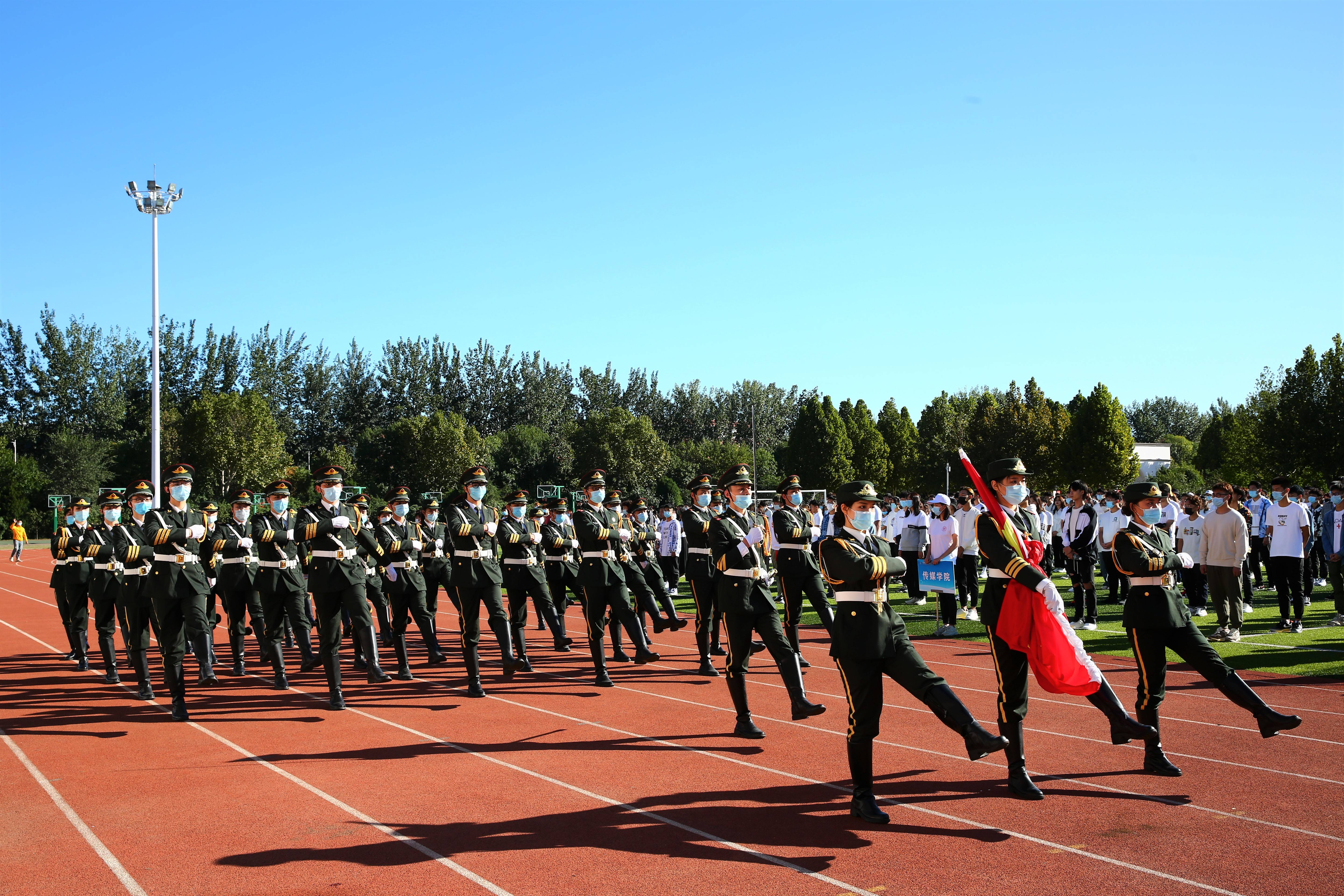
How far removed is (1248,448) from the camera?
5238cm

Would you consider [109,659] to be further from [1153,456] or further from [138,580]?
[1153,456]

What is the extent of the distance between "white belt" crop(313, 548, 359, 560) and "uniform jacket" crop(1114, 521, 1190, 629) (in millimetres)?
7271

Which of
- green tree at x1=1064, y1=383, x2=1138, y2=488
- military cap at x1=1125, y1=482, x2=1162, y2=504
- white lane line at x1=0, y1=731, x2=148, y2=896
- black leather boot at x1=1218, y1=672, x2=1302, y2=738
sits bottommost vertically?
white lane line at x1=0, y1=731, x2=148, y2=896

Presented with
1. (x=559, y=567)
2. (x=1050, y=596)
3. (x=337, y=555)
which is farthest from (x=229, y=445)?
(x=1050, y=596)

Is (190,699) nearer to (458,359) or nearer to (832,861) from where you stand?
(832,861)

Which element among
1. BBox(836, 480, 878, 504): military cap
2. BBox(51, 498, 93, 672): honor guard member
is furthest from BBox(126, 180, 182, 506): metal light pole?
BBox(836, 480, 878, 504): military cap

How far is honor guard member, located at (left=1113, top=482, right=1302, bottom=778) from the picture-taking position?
6.98 metres

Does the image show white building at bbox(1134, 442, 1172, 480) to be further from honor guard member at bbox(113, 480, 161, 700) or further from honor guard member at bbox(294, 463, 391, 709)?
honor guard member at bbox(113, 480, 161, 700)

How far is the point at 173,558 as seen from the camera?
10148 mm

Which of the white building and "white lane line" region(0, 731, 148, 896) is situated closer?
"white lane line" region(0, 731, 148, 896)

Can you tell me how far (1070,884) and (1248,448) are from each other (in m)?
55.0

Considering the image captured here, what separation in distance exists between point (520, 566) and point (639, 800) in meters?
6.54

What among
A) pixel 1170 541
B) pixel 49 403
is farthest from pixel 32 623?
pixel 49 403

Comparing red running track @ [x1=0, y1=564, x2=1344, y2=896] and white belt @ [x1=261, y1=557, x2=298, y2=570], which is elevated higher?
white belt @ [x1=261, y1=557, x2=298, y2=570]
